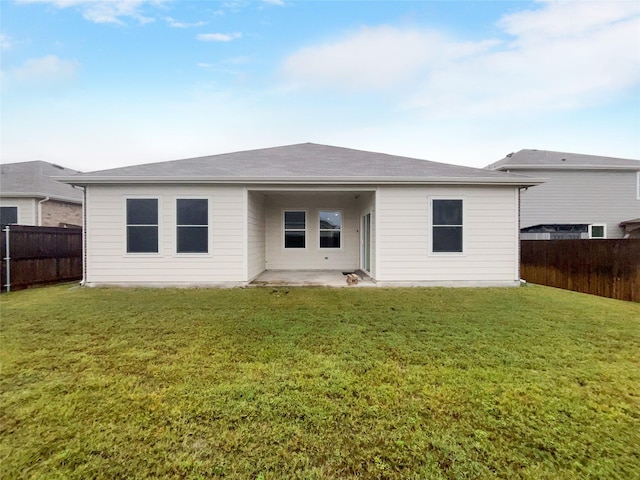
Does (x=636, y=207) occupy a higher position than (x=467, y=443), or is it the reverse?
(x=636, y=207)

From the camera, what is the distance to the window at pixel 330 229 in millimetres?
11852

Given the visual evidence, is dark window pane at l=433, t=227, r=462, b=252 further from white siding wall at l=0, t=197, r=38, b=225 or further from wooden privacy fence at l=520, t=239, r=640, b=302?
white siding wall at l=0, t=197, r=38, b=225

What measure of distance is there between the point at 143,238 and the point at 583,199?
59.0ft

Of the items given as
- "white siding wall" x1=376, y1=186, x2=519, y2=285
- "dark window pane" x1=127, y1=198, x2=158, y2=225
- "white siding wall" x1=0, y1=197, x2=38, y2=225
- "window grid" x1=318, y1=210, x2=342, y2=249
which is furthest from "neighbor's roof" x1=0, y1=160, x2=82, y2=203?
"white siding wall" x1=376, y1=186, x2=519, y2=285

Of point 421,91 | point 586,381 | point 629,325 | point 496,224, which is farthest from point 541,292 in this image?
point 421,91

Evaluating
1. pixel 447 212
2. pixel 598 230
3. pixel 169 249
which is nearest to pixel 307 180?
pixel 447 212

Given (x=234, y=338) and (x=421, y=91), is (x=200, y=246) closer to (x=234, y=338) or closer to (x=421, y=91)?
(x=234, y=338)

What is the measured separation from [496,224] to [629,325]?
3.84m

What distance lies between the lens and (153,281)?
27.2 ft

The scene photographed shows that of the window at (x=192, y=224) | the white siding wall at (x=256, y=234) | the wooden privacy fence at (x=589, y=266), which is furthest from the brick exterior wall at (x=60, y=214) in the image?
the wooden privacy fence at (x=589, y=266)

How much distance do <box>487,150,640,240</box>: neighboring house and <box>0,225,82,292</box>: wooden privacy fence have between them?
17159 millimetres

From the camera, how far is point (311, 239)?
11.8 meters

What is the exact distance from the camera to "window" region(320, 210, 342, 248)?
1185 centimetres

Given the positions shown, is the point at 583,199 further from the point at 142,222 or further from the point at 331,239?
the point at 142,222
